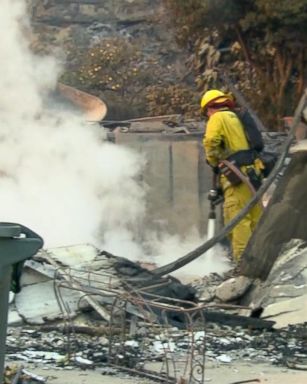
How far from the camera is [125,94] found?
24141 millimetres

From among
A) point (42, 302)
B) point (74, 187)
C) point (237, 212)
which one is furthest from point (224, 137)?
point (42, 302)

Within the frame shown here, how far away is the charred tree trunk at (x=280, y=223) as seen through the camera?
877 centimetres

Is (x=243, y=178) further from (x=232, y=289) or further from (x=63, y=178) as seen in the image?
(x=63, y=178)

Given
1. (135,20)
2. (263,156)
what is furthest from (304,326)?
(135,20)

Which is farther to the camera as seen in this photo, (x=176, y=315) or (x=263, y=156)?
(x=263, y=156)

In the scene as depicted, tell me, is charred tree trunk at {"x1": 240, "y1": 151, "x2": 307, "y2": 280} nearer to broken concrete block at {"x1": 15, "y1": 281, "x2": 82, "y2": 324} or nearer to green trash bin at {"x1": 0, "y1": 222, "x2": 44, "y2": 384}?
broken concrete block at {"x1": 15, "y1": 281, "x2": 82, "y2": 324}

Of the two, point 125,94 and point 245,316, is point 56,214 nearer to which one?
point 245,316

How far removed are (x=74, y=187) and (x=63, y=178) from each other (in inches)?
7.4

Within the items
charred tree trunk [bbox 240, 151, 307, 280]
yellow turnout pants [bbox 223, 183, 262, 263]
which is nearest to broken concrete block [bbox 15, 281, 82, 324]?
charred tree trunk [bbox 240, 151, 307, 280]

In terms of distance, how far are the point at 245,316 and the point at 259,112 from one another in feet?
39.9

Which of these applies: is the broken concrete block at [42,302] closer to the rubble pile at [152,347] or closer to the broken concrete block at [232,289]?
the rubble pile at [152,347]

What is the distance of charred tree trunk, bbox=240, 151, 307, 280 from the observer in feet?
28.8

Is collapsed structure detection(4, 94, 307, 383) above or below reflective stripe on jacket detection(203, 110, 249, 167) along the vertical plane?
below

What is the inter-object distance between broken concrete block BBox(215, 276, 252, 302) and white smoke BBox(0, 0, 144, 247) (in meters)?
2.46
